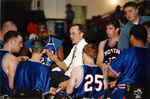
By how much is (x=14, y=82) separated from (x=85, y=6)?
1098 cm

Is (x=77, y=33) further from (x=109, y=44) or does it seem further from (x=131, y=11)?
(x=131, y=11)

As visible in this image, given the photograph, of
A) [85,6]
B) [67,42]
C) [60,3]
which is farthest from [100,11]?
[67,42]

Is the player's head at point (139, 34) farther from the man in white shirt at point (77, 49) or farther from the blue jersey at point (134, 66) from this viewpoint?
the man in white shirt at point (77, 49)

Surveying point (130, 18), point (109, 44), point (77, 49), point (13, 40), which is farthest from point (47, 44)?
point (130, 18)

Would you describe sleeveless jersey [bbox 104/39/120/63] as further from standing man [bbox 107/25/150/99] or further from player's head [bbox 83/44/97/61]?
standing man [bbox 107/25/150/99]

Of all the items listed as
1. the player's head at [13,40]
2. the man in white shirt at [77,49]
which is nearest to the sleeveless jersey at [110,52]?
the man in white shirt at [77,49]

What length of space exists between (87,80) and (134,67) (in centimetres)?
65

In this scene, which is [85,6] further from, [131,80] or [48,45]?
[131,80]

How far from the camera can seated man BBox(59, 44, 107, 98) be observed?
89.5 inches

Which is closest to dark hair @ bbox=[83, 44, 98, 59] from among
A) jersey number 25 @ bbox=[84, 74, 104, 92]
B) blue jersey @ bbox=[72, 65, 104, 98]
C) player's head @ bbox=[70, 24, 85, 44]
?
blue jersey @ bbox=[72, 65, 104, 98]

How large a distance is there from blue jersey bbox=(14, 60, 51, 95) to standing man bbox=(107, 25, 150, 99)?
96 cm

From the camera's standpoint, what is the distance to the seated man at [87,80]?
227 cm

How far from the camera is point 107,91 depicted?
7.09 ft

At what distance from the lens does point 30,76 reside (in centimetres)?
222
